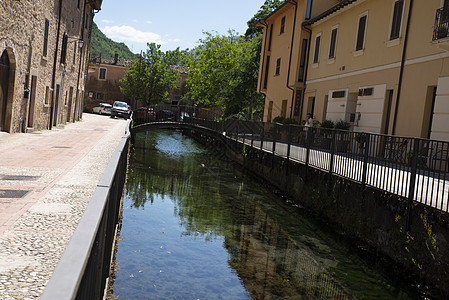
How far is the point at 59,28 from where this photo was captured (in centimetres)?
2033

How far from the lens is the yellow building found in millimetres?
12875

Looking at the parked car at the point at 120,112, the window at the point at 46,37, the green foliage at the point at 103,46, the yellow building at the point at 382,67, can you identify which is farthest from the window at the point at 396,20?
the green foliage at the point at 103,46

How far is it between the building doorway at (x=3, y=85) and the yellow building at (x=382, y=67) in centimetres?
1300

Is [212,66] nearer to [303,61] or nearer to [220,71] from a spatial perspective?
[220,71]

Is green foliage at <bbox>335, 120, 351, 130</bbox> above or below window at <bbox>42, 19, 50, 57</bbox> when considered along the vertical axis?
below

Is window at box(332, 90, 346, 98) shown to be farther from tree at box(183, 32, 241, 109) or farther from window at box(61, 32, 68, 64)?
tree at box(183, 32, 241, 109)

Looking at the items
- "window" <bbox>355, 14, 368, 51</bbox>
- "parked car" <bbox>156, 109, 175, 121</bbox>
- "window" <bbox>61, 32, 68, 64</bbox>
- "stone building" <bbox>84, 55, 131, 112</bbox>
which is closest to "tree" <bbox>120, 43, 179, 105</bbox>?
"stone building" <bbox>84, 55, 131, 112</bbox>

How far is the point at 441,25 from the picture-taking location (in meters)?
12.1

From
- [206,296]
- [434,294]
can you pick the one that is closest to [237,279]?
[206,296]

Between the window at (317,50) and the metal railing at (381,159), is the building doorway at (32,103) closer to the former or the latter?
the metal railing at (381,159)

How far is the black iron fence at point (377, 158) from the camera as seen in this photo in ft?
23.3

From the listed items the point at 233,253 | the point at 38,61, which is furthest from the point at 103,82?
the point at 233,253

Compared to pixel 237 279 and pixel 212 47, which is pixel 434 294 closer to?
pixel 237 279

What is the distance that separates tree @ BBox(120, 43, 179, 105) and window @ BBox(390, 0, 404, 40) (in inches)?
1736
